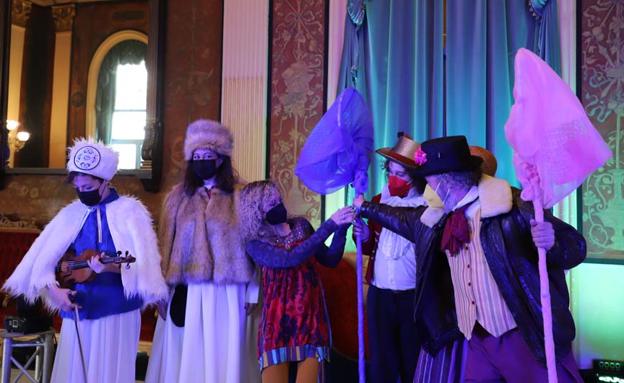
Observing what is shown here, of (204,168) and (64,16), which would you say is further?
(64,16)

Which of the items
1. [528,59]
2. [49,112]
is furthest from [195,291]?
[49,112]

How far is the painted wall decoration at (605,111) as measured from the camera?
14.2 ft

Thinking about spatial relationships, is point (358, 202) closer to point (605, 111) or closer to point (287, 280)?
point (287, 280)

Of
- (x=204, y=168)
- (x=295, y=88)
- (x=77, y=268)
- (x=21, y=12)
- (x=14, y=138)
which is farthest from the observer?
(x=21, y=12)

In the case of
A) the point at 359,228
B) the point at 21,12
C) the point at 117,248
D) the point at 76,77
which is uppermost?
the point at 21,12

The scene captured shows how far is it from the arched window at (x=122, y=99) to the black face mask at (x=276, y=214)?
524cm

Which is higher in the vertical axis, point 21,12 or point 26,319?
point 21,12

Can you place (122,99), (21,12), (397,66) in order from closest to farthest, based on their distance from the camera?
(397,66), (21,12), (122,99)

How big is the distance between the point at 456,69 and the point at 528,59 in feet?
8.73

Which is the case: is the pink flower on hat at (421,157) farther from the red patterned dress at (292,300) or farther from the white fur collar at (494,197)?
the red patterned dress at (292,300)

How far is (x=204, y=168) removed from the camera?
3.28 metres

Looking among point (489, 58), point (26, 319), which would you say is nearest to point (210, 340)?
point (26, 319)

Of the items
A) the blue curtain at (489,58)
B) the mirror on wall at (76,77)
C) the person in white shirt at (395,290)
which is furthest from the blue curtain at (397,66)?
the mirror on wall at (76,77)

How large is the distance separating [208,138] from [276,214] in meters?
0.70
